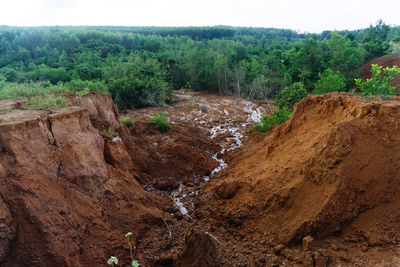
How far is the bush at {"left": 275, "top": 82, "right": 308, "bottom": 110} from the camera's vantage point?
13.5 metres

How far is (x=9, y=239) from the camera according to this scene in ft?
13.8

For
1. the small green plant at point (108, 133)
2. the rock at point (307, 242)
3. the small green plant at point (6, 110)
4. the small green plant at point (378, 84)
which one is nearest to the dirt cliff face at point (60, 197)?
the small green plant at point (6, 110)

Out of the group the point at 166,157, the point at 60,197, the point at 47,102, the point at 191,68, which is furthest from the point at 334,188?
the point at 191,68

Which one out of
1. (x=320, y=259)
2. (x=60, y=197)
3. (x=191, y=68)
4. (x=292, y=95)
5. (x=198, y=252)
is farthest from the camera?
(x=191, y=68)

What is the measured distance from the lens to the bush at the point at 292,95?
13502 millimetres

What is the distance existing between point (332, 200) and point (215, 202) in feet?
10.3

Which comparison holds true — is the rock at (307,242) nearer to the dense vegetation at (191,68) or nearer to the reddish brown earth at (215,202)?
the reddish brown earth at (215,202)

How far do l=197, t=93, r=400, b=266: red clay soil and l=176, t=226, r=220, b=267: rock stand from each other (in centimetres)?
55

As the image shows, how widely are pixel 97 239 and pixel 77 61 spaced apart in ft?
93.3

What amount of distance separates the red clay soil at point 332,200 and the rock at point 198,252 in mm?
548

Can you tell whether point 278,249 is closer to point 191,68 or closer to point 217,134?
point 217,134

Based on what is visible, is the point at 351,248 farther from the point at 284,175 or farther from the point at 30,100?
the point at 30,100

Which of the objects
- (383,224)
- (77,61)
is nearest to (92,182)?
(383,224)

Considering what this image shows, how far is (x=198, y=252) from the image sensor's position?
179 inches
